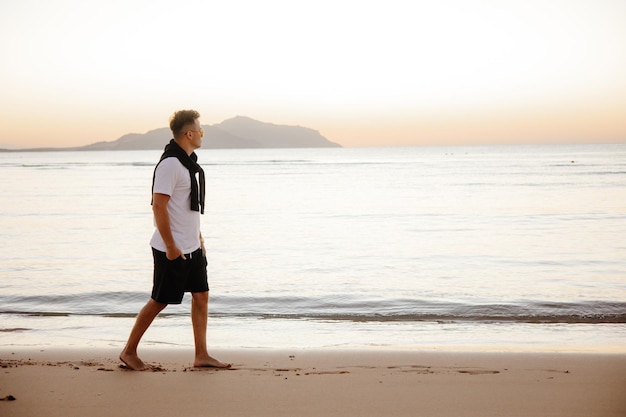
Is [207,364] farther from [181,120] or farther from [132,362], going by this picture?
[181,120]

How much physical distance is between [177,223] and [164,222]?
15cm

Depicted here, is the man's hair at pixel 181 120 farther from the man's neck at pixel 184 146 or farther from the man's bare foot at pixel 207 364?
the man's bare foot at pixel 207 364

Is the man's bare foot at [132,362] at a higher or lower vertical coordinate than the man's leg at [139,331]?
lower

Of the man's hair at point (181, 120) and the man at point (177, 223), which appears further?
the man's hair at point (181, 120)

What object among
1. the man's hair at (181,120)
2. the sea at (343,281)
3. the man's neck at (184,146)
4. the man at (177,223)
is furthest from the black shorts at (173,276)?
the sea at (343,281)

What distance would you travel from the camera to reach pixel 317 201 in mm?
28562

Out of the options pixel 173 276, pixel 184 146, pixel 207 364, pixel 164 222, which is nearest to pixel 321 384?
pixel 207 364

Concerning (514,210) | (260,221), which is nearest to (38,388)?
(260,221)

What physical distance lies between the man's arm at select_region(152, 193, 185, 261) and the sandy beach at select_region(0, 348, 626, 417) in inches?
36.1

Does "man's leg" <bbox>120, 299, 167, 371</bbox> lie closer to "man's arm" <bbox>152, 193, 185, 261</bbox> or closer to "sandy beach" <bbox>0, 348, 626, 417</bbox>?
"sandy beach" <bbox>0, 348, 626, 417</bbox>

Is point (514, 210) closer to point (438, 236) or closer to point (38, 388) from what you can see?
point (438, 236)

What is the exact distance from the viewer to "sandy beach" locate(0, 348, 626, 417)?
14.0 feet

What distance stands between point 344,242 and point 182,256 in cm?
1052

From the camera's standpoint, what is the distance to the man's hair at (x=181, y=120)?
202 inches
